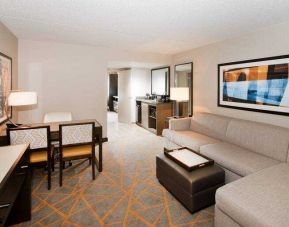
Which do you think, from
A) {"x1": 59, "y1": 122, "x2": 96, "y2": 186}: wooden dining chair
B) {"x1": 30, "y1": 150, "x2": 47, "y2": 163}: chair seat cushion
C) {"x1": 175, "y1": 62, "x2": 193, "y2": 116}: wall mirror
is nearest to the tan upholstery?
{"x1": 59, "y1": 122, "x2": 96, "y2": 186}: wooden dining chair

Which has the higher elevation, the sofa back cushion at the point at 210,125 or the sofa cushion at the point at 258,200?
the sofa back cushion at the point at 210,125

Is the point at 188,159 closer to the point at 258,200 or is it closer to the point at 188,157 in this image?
the point at 188,157

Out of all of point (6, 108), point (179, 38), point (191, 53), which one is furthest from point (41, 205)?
point (191, 53)

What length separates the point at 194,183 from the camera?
6.65 feet

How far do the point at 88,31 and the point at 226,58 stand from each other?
2653 mm

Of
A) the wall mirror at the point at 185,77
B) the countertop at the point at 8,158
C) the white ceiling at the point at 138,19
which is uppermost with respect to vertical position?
the white ceiling at the point at 138,19

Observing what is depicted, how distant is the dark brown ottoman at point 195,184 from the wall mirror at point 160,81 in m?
3.66

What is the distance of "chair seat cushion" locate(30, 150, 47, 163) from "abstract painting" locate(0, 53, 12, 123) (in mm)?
778

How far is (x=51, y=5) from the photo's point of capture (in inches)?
88.2

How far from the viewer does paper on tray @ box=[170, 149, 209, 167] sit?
2373 millimetres

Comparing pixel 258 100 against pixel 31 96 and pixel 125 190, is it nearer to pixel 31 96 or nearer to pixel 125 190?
pixel 125 190

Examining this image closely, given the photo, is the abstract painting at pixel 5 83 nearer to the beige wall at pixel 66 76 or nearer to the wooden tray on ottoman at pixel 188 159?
the beige wall at pixel 66 76

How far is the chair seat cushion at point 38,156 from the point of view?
2.53m

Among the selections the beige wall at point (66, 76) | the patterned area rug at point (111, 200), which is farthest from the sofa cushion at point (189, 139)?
the beige wall at point (66, 76)
